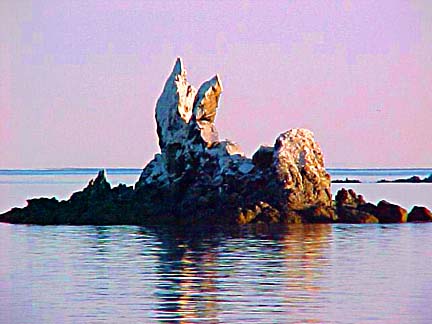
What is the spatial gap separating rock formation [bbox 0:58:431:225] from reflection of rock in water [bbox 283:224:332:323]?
368 centimetres

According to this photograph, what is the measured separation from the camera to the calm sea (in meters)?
28.9

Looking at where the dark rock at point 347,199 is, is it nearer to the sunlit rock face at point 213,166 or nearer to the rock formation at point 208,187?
the rock formation at point 208,187

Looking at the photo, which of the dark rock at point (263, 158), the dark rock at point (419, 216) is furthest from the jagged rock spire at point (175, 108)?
the dark rock at point (419, 216)

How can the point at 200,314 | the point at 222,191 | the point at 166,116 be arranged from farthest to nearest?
the point at 166,116 → the point at 222,191 → the point at 200,314

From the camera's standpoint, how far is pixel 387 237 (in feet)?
174

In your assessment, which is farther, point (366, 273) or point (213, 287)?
point (366, 273)

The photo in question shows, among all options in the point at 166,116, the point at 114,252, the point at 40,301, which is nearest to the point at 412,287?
the point at 40,301

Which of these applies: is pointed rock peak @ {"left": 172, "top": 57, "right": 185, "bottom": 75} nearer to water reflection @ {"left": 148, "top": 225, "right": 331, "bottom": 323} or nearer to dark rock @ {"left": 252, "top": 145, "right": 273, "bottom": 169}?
dark rock @ {"left": 252, "top": 145, "right": 273, "bottom": 169}

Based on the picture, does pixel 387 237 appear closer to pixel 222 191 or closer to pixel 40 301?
pixel 222 191

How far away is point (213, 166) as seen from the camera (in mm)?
63562

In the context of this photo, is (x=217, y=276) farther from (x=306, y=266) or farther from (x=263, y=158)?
(x=263, y=158)

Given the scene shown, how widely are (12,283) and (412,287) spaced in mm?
10827

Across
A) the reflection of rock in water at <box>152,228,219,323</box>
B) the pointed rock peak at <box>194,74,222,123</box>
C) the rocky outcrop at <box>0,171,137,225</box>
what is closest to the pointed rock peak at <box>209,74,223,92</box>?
the pointed rock peak at <box>194,74,222,123</box>

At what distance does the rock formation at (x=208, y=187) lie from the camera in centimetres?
6184
